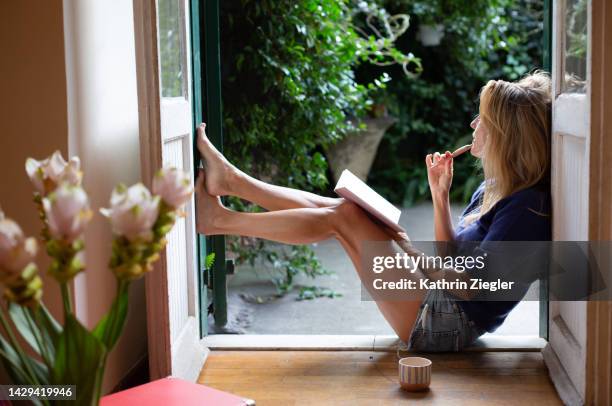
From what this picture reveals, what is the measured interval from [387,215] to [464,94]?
4562 mm

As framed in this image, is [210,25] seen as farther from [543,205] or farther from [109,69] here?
[543,205]

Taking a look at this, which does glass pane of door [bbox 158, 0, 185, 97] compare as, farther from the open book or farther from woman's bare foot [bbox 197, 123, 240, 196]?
the open book

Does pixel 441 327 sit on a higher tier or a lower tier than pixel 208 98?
lower

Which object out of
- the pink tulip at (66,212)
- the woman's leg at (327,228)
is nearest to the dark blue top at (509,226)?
the woman's leg at (327,228)

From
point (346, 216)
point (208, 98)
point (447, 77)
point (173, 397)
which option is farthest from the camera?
point (447, 77)

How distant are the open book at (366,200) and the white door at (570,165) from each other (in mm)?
518

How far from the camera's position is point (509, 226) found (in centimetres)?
255

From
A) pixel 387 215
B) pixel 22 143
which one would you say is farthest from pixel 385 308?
pixel 22 143

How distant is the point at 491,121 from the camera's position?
8.75ft

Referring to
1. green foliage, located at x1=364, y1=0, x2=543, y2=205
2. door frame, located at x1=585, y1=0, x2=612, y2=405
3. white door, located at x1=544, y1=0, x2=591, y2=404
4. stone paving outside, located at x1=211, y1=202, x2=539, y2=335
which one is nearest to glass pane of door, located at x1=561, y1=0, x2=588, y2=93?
white door, located at x1=544, y1=0, x2=591, y2=404

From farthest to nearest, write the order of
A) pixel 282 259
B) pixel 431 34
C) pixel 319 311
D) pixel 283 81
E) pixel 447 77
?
pixel 447 77
pixel 431 34
pixel 282 259
pixel 319 311
pixel 283 81

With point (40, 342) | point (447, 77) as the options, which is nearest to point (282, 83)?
point (40, 342)

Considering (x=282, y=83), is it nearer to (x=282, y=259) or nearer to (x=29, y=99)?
(x=282, y=259)

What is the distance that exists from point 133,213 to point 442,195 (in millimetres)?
1774
